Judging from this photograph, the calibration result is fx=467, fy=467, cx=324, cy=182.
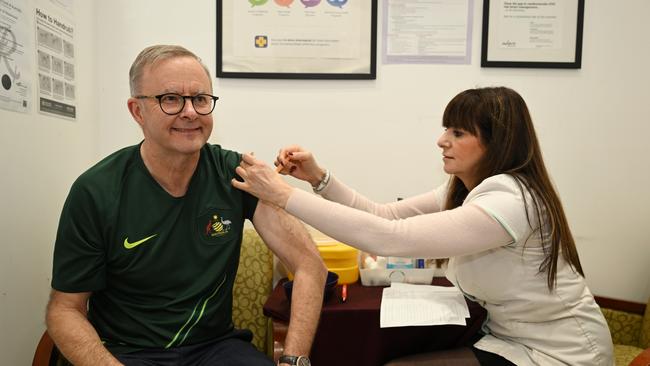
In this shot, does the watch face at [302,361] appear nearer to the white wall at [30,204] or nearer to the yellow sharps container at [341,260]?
the yellow sharps container at [341,260]

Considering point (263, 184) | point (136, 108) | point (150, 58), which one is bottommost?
point (263, 184)

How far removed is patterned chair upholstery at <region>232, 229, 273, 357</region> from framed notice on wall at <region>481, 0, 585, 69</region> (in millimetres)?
1371

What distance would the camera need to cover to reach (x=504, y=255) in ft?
4.74

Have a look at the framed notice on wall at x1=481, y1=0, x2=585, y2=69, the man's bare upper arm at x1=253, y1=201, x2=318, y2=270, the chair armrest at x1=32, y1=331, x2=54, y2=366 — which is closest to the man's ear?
the man's bare upper arm at x1=253, y1=201, x2=318, y2=270

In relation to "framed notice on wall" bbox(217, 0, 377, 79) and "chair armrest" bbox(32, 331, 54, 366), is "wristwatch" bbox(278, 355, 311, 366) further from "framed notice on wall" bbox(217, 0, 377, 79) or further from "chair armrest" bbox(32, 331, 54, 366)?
"framed notice on wall" bbox(217, 0, 377, 79)

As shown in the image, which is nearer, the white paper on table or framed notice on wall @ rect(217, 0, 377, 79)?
the white paper on table

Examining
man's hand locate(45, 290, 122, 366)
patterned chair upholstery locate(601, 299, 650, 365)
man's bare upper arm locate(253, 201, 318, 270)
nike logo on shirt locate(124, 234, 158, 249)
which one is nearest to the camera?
man's hand locate(45, 290, 122, 366)

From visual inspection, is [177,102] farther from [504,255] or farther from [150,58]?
[504,255]

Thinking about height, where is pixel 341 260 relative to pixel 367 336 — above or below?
above

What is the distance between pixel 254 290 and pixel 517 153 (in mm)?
1228

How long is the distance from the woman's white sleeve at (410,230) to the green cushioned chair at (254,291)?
727mm

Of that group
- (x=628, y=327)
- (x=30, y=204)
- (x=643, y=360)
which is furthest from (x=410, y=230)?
(x=628, y=327)

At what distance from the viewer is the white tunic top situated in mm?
1351

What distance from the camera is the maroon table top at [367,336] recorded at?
62.9 inches
